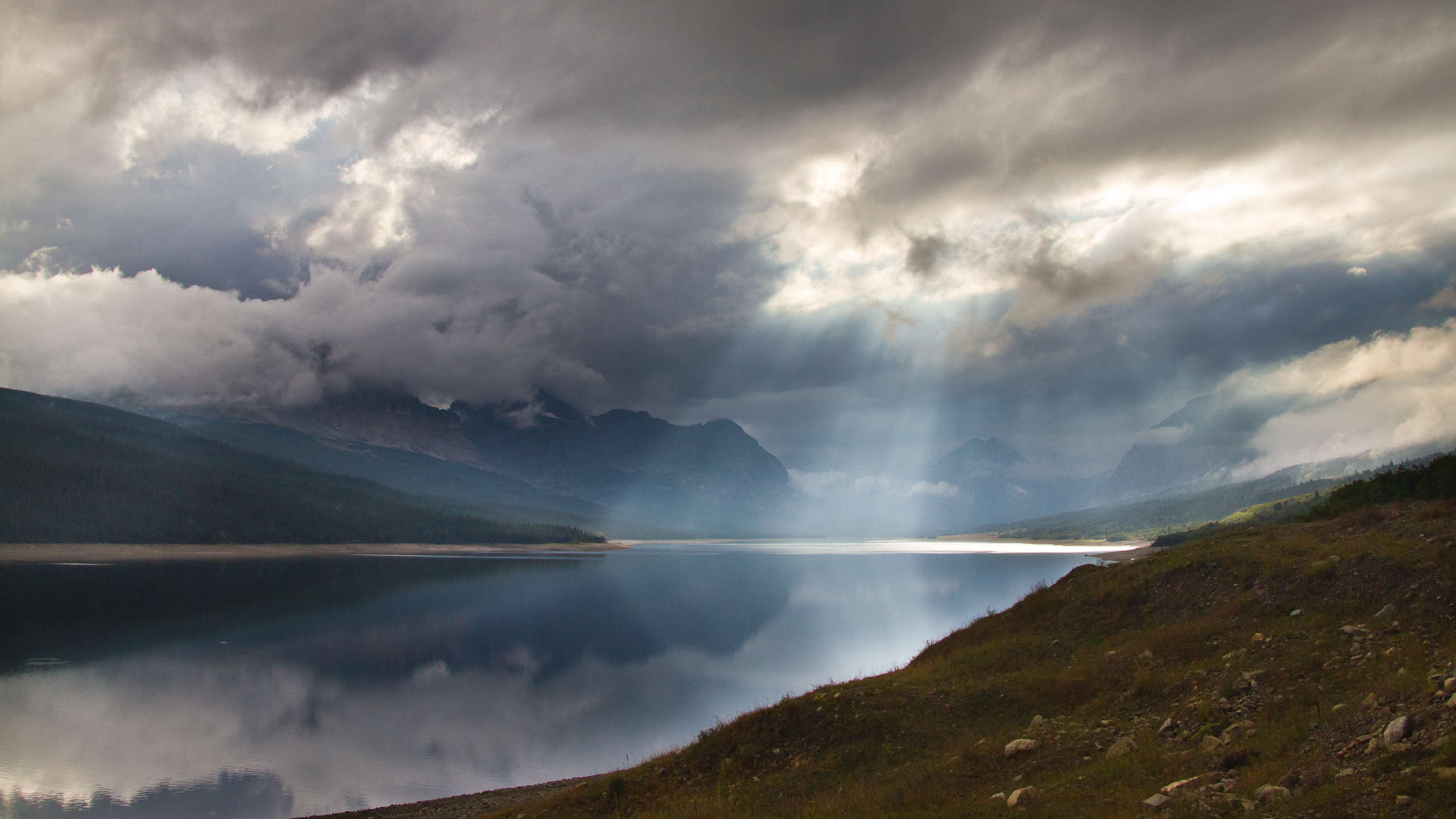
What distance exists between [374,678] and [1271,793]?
63.0 m

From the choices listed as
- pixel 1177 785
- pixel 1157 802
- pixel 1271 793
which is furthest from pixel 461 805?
pixel 1271 793

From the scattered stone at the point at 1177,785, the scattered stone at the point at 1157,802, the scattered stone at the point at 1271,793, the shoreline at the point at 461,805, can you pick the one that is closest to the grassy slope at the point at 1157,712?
the scattered stone at the point at 1271,793

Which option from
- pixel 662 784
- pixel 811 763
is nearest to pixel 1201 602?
pixel 811 763

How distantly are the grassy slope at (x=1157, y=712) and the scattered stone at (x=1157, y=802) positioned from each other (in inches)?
11.3

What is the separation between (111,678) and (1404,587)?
7637 centimetres

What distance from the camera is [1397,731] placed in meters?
10.7

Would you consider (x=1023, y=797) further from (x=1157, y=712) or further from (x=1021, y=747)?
(x=1157, y=712)

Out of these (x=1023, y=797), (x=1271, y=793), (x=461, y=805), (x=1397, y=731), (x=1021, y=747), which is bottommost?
(x=461, y=805)

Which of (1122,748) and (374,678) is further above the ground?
(374,678)

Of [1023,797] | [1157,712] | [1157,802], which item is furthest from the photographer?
[1157,712]

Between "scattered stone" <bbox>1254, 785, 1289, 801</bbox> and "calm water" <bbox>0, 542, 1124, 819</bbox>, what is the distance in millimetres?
26043

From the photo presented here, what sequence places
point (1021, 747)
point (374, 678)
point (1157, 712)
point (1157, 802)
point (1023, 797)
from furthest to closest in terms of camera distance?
point (374, 678), point (1157, 712), point (1021, 747), point (1023, 797), point (1157, 802)

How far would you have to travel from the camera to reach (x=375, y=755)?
129 ft

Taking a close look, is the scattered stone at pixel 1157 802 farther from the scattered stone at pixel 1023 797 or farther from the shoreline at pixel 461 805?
the shoreline at pixel 461 805
